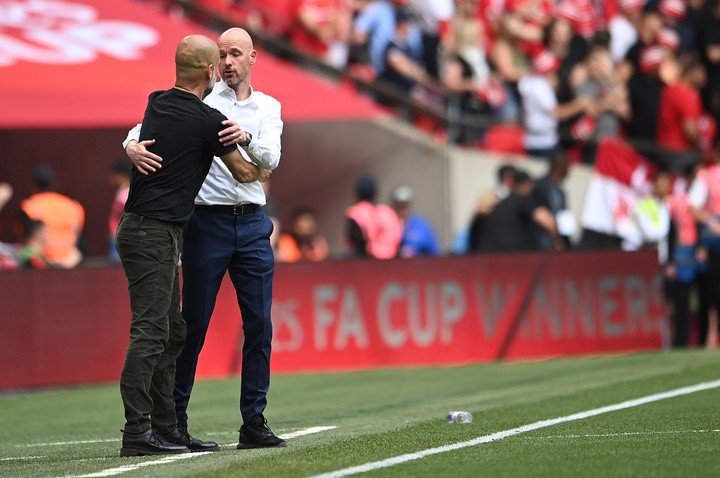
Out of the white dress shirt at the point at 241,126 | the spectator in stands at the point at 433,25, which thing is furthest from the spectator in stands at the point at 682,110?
the white dress shirt at the point at 241,126

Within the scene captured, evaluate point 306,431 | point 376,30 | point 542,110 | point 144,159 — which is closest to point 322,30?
point 376,30

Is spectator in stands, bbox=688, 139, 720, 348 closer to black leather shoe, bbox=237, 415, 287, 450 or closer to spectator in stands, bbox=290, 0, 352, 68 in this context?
spectator in stands, bbox=290, 0, 352, 68

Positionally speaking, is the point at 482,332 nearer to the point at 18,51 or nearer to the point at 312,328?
the point at 312,328

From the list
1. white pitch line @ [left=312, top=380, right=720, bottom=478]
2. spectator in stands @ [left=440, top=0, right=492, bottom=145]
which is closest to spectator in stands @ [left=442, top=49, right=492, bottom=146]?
spectator in stands @ [left=440, top=0, right=492, bottom=145]

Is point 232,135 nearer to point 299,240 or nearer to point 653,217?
point 299,240

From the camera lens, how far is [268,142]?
29.7 ft

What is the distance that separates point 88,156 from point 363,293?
226 inches

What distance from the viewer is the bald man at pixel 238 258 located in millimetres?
9375

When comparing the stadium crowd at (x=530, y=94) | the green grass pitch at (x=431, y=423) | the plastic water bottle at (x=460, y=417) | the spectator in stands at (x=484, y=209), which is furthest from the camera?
the stadium crowd at (x=530, y=94)

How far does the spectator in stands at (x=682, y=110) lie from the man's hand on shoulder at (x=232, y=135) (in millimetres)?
14420

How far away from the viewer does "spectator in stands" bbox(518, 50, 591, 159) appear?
72.7ft

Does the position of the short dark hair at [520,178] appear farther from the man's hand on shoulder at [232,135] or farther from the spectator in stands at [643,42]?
the man's hand on shoulder at [232,135]

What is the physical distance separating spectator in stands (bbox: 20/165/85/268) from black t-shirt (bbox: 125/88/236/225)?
836 cm

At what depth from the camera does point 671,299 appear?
19.3 m
